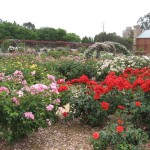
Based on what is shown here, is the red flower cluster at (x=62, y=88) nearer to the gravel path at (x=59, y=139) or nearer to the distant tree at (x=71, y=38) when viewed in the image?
the gravel path at (x=59, y=139)

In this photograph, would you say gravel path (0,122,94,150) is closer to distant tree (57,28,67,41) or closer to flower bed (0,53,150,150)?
flower bed (0,53,150,150)

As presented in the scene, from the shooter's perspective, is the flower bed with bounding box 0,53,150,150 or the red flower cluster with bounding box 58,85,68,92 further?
the red flower cluster with bounding box 58,85,68,92

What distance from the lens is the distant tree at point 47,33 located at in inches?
1412

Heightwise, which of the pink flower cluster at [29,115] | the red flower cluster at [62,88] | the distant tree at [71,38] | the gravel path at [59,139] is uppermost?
the distant tree at [71,38]

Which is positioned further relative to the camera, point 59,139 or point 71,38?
point 71,38

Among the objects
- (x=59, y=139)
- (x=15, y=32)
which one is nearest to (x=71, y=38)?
(x=15, y=32)

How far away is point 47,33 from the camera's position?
3600cm

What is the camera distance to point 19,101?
160 inches

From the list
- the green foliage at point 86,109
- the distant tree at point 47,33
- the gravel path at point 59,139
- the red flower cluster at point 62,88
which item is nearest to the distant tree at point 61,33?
the distant tree at point 47,33

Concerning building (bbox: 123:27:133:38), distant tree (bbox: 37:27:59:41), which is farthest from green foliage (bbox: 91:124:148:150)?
building (bbox: 123:27:133:38)

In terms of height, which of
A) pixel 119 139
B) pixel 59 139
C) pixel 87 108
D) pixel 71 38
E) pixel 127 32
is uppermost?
pixel 127 32

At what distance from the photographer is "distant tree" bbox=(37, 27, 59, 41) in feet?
118

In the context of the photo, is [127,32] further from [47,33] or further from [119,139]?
[119,139]

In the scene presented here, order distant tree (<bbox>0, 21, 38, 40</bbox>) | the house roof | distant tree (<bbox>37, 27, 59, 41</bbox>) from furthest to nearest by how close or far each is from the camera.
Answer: the house roof
distant tree (<bbox>37, 27, 59, 41</bbox>)
distant tree (<bbox>0, 21, 38, 40</bbox>)
